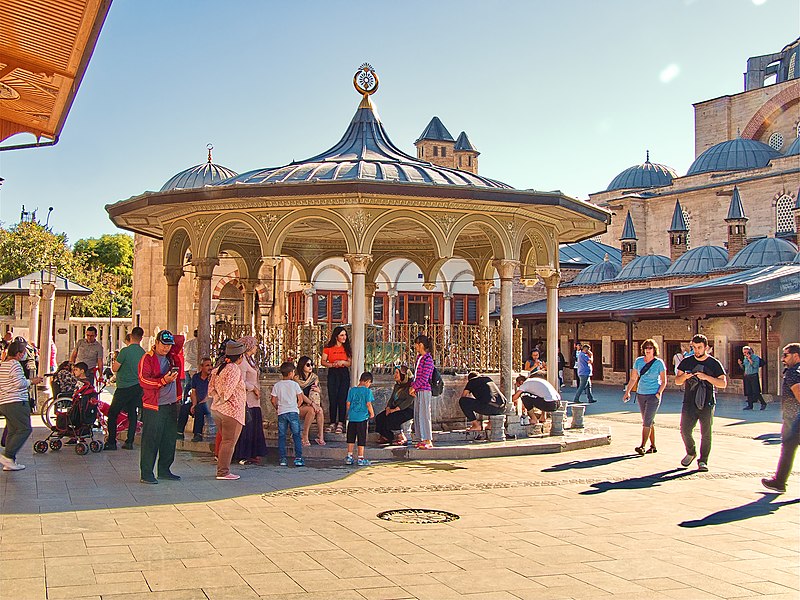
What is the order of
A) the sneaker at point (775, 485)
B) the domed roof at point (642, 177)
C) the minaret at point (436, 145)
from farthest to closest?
1. the minaret at point (436, 145)
2. the domed roof at point (642, 177)
3. the sneaker at point (775, 485)

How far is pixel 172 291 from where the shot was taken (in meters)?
14.8

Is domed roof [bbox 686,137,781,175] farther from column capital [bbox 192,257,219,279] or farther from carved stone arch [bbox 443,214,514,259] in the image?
column capital [bbox 192,257,219,279]

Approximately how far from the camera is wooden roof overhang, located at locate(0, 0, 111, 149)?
7.15 meters

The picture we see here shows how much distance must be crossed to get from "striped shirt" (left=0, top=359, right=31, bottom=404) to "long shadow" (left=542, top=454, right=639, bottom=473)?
5866 millimetres

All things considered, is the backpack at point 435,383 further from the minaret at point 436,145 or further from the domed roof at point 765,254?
the minaret at point 436,145

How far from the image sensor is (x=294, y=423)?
10.3 meters

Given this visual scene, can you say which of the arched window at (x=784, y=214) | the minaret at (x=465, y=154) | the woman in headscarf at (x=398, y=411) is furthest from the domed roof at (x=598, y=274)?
the woman in headscarf at (x=398, y=411)

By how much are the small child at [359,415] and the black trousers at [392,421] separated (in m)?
1.04

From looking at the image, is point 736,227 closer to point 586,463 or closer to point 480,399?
point 480,399

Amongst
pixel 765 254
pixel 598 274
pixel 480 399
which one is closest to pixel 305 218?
pixel 480 399

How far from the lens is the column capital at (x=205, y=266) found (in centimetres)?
1295

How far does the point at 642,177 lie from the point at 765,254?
26164 millimetres

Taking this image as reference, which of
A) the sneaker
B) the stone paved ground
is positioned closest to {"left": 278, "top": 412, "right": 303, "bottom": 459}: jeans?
the stone paved ground

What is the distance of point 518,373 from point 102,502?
8298 millimetres
